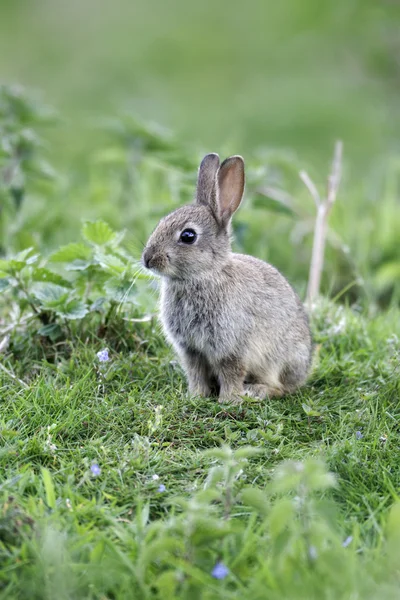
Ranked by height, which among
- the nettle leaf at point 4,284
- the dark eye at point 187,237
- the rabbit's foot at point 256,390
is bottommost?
the rabbit's foot at point 256,390

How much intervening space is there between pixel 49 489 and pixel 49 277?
1916 mm

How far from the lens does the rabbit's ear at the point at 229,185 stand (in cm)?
499

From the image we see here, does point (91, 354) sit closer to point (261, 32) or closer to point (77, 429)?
point (77, 429)

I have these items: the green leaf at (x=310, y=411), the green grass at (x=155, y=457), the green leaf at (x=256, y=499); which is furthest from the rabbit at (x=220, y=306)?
the green leaf at (x=256, y=499)

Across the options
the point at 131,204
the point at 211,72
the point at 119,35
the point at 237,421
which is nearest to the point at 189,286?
the point at 237,421

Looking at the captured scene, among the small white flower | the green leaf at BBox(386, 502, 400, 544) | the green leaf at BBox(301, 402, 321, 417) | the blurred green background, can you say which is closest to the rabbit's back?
the small white flower

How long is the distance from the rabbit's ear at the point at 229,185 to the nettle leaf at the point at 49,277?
1102 millimetres

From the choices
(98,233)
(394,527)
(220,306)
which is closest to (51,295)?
(98,233)

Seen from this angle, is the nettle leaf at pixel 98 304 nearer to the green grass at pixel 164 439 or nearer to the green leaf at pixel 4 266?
the green grass at pixel 164 439

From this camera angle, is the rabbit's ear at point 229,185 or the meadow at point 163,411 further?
the rabbit's ear at point 229,185

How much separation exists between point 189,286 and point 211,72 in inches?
465

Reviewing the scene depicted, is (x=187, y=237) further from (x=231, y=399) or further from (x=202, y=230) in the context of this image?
(x=231, y=399)

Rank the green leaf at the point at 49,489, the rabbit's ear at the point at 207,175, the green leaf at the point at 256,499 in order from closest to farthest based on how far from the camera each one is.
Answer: the green leaf at the point at 256,499 → the green leaf at the point at 49,489 → the rabbit's ear at the point at 207,175

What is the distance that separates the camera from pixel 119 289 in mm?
5117
